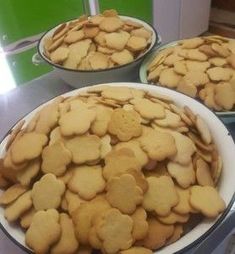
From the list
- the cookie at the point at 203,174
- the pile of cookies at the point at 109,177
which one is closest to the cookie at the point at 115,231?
the pile of cookies at the point at 109,177

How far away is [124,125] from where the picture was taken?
44 cm

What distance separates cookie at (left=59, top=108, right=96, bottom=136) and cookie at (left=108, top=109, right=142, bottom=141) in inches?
1.1

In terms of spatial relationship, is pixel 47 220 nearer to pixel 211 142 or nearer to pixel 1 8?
pixel 211 142

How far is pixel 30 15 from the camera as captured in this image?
63.9 inches

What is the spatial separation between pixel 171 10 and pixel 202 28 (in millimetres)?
338

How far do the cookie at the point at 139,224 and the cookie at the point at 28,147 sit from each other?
14 cm

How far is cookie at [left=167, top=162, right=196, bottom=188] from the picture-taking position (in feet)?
1.40

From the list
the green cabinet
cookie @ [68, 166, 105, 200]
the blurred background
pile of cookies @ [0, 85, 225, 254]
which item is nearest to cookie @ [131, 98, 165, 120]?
pile of cookies @ [0, 85, 225, 254]

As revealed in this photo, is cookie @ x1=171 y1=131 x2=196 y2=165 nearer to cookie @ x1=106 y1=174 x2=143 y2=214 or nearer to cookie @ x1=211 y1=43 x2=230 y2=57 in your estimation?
cookie @ x1=106 y1=174 x2=143 y2=214

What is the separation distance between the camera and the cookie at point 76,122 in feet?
1.45

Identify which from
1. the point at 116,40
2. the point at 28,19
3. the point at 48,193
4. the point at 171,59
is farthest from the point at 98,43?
the point at 28,19

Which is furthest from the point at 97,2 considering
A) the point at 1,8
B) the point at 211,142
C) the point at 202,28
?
the point at 211,142

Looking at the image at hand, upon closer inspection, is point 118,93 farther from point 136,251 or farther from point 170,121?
point 136,251

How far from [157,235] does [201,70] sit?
33cm
